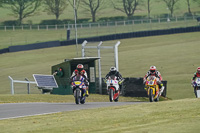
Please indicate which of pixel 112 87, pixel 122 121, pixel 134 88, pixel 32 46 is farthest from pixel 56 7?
pixel 122 121

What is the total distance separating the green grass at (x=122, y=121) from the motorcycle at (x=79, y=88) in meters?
4.59

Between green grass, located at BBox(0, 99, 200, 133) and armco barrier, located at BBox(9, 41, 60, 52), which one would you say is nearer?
green grass, located at BBox(0, 99, 200, 133)

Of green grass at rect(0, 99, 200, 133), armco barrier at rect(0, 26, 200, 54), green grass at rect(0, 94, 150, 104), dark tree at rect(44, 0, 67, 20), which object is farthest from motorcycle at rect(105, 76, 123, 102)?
dark tree at rect(44, 0, 67, 20)

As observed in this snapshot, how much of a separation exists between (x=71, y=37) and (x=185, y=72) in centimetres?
3164

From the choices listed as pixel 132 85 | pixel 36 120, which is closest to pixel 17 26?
pixel 132 85

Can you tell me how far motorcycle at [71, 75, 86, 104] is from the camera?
1983cm

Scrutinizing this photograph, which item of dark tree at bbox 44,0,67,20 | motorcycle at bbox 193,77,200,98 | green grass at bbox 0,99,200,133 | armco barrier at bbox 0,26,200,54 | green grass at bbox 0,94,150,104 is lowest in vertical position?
green grass at bbox 0,94,150,104

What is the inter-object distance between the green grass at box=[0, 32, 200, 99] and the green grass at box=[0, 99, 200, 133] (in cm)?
1152

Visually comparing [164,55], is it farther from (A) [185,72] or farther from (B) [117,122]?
(B) [117,122]

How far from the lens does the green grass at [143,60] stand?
31.1 m

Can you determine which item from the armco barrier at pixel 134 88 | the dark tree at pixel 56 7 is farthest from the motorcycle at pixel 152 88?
the dark tree at pixel 56 7

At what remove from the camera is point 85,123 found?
12.6 m

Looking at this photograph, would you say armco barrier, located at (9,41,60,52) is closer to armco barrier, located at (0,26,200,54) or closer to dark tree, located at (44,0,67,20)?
armco barrier, located at (0,26,200,54)

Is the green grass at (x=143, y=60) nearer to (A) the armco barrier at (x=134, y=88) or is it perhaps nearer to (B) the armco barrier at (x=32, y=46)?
(B) the armco barrier at (x=32, y=46)
